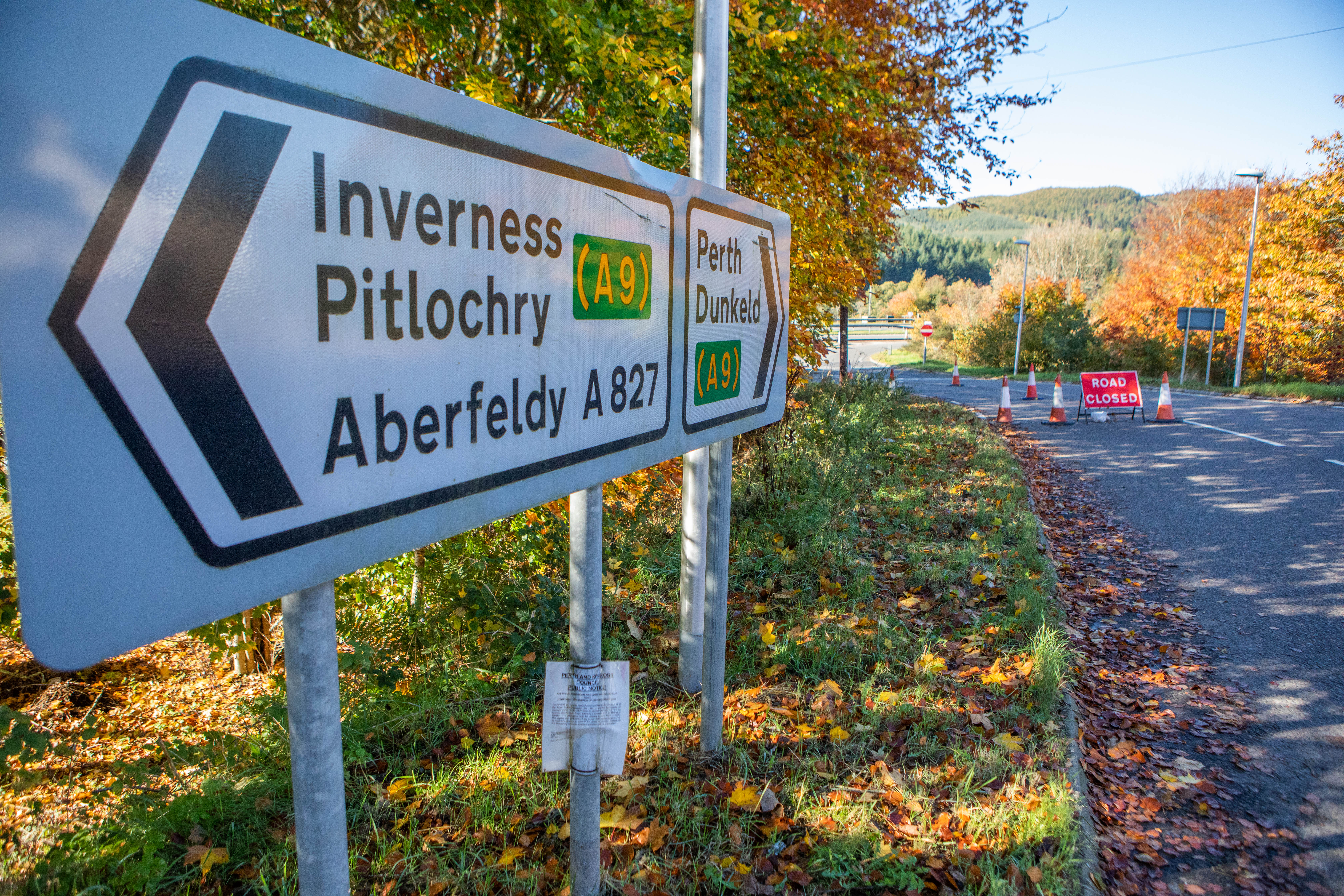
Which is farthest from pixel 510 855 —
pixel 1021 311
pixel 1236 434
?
pixel 1021 311

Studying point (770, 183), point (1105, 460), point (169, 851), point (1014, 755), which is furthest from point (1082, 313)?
point (169, 851)

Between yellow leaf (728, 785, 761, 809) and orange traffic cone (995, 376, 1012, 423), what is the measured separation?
12643mm

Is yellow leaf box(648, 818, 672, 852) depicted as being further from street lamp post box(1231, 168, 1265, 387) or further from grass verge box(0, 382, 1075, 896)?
street lamp post box(1231, 168, 1265, 387)

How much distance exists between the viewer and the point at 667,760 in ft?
9.75

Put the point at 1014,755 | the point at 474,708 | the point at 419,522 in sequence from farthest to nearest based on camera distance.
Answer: the point at 474,708 → the point at 1014,755 → the point at 419,522

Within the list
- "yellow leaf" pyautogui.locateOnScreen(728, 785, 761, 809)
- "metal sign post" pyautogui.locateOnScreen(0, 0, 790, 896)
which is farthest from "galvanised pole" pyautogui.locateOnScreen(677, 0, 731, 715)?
"metal sign post" pyautogui.locateOnScreen(0, 0, 790, 896)

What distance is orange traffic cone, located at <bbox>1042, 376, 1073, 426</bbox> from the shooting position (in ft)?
44.7

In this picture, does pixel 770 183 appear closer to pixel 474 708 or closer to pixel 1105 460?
pixel 474 708

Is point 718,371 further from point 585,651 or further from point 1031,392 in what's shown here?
point 1031,392

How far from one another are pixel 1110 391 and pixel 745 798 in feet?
45.8

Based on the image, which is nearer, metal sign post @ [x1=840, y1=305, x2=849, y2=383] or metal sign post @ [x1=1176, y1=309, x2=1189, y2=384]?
metal sign post @ [x1=840, y1=305, x2=849, y2=383]

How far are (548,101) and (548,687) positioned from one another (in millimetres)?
6123

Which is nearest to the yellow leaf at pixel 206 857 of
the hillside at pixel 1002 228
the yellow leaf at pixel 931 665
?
the yellow leaf at pixel 931 665

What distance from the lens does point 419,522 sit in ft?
3.66
